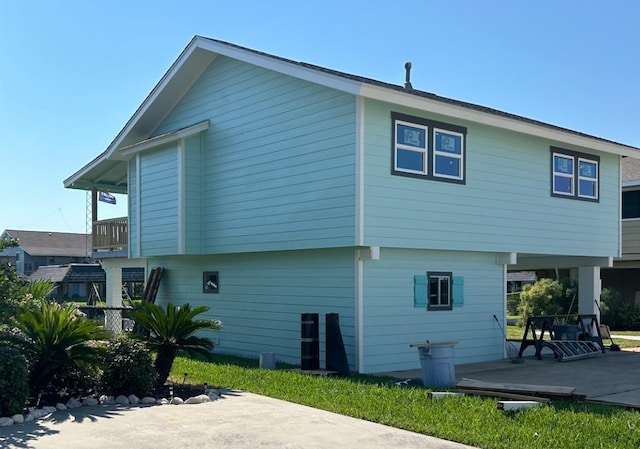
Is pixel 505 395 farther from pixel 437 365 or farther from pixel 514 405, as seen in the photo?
pixel 437 365

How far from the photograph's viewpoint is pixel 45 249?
6475 centimetres

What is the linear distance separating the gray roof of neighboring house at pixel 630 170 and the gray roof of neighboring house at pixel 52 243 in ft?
169

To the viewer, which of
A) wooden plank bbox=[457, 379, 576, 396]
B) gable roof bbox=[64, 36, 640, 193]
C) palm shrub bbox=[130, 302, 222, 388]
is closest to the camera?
wooden plank bbox=[457, 379, 576, 396]

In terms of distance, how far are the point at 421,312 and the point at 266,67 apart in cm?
610

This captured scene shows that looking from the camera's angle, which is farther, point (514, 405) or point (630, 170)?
point (630, 170)

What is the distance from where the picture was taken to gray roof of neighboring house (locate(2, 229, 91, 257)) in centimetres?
6381

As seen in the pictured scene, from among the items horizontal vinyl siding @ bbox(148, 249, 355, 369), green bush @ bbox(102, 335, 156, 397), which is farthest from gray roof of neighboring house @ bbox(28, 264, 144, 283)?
green bush @ bbox(102, 335, 156, 397)

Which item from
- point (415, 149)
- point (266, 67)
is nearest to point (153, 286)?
point (266, 67)

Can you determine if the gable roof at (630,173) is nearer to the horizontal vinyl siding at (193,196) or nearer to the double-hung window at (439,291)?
the double-hung window at (439,291)

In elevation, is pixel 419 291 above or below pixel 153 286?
above

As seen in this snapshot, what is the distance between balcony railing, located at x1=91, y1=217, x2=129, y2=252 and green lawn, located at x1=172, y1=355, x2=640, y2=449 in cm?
921

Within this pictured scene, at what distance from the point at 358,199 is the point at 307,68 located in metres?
2.81

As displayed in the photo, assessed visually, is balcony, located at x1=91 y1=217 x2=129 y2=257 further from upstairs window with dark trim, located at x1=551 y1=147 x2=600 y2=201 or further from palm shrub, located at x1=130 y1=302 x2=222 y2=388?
upstairs window with dark trim, located at x1=551 y1=147 x2=600 y2=201

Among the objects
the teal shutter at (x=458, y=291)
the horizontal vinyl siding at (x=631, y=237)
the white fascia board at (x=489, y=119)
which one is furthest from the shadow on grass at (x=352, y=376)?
the horizontal vinyl siding at (x=631, y=237)
